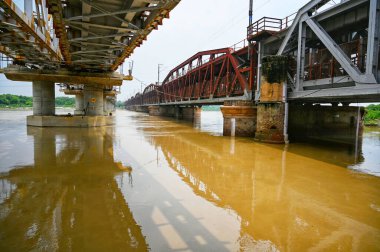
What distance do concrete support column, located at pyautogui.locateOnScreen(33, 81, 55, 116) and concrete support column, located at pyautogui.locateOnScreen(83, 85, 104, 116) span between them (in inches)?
139

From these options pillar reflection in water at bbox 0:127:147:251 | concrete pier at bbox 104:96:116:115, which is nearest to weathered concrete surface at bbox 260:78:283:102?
pillar reflection in water at bbox 0:127:147:251

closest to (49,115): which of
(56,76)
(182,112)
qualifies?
(56,76)

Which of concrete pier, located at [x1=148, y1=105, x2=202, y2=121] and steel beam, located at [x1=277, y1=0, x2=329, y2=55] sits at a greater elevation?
steel beam, located at [x1=277, y1=0, x2=329, y2=55]

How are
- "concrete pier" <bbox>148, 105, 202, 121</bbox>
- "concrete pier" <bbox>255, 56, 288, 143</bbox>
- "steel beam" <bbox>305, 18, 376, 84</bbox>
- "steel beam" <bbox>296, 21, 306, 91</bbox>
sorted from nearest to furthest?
"steel beam" <bbox>305, 18, 376, 84</bbox>, "steel beam" <bbox>296, 21, 306, 91</bbox>, "concrete pier" <bbox>255, 56, 288, 143</bbox>, "concrete pier" <bbox>148, 105, 202, 121</bbox>

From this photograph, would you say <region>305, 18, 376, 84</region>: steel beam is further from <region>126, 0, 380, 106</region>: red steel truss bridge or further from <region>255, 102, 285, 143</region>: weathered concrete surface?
<region>255, 102, 285, 143</region>: weathered concrete surface

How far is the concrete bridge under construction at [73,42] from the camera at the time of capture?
9.48 meters

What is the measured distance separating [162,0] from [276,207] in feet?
24.3

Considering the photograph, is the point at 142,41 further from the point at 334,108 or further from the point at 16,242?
the point at 334,108

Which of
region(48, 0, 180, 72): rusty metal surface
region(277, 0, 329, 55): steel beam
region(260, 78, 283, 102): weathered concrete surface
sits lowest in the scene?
region(260, 78, 283, 102): weathered concrete surface

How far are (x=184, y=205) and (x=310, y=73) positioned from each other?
12.7 m

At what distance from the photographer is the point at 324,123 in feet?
71.7

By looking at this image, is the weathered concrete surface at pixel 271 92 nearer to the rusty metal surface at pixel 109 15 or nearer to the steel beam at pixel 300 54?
the steel beam at pixel 300 54

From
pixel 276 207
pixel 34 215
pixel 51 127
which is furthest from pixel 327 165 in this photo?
pixel 51 127

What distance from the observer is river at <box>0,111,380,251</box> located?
4148 mm
